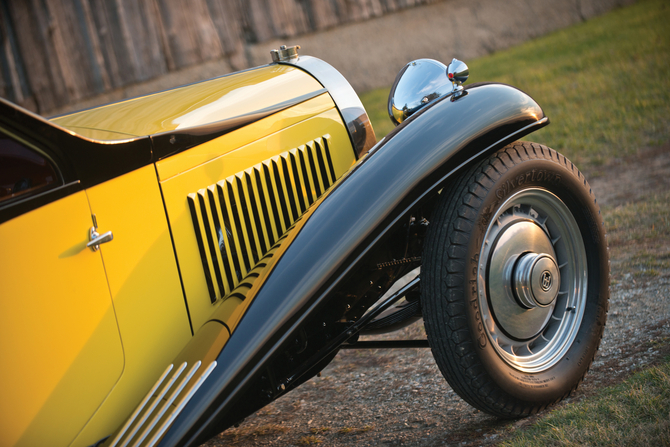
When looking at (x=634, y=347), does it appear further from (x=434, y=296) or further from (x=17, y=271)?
(x=17, y=271)

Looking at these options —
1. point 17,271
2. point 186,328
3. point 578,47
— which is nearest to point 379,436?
point 186,328

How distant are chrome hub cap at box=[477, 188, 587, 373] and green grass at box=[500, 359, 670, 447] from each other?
0.62 feet

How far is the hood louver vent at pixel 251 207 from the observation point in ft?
6.02

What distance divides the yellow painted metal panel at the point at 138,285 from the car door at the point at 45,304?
0.15 feet

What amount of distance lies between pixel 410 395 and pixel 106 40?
7519 mm

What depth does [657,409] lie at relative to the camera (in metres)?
1.72

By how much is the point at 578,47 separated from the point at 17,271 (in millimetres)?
9302

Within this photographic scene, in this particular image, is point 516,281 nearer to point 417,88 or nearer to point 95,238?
point 417,88

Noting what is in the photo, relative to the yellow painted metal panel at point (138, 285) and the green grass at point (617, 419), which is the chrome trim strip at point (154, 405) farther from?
the green grass at point (617, 419)

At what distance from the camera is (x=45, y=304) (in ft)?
4.70

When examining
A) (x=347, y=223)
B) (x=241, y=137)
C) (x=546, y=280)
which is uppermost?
(x=241, y=137)

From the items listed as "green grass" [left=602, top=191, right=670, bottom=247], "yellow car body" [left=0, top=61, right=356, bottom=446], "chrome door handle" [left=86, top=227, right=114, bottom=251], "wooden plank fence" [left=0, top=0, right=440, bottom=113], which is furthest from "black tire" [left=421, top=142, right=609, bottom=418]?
"wooden plank fence" [left=0, top=0, right=440, bottom=113]

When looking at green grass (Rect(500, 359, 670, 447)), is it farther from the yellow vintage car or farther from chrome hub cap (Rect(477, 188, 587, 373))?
chrome hub cap (Rect(477, 188, 587, 373))

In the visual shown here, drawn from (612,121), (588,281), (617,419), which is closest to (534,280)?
(588,281)
